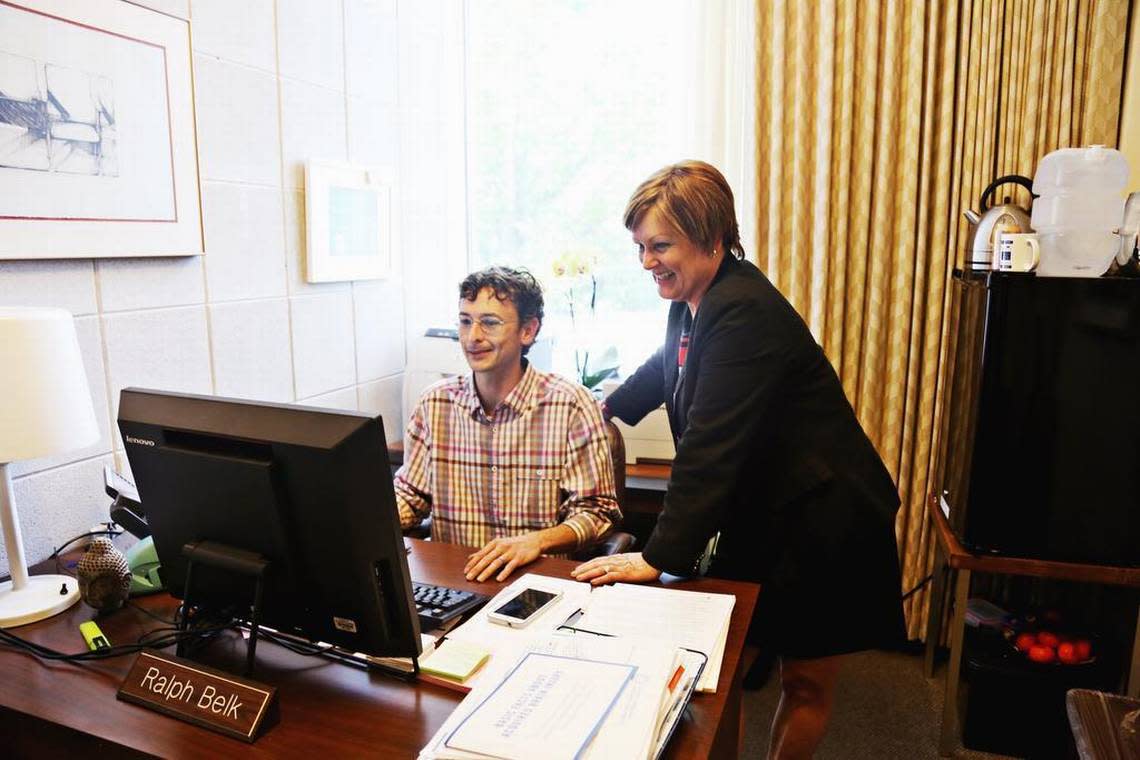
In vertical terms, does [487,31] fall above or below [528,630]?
above

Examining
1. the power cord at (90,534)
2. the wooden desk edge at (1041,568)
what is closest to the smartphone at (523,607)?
the power cord at (90,534)

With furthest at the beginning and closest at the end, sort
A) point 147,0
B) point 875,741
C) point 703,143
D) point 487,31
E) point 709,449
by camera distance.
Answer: point 487,31
point 703,143
point 875,741
point 147,0
point 709,449

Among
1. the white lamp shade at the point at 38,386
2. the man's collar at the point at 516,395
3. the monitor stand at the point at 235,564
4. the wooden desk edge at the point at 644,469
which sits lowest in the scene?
the wooden desk edge at the point at 644,469

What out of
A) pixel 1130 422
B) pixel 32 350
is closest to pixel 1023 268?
pixel 1130 422

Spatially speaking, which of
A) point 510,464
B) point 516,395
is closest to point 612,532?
point 510,464

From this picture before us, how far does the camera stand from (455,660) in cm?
117

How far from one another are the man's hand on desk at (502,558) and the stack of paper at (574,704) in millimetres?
369

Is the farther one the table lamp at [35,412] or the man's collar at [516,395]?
the man's collar at [516,395]

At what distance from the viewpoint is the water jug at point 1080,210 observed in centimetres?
215

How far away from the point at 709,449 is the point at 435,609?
0.59 metres

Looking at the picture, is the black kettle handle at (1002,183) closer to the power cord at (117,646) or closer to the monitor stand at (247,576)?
the monitor stand at (247,576)

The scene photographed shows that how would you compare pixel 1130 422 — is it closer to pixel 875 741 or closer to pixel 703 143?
pixel 875 741

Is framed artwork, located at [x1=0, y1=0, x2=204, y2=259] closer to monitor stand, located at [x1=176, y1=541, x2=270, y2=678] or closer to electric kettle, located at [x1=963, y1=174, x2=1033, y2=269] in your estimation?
monitor stand, located at [x1=176, y1=541, x2=270, y2=678]

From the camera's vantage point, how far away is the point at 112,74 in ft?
5.81
